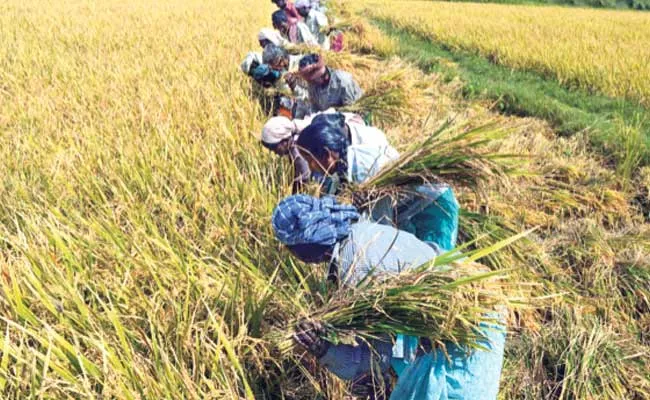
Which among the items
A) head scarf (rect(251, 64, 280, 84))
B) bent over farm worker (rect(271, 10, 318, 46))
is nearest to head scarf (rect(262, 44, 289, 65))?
head scarf (rect(251, 64, 280, 84))

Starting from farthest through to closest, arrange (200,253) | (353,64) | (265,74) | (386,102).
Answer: (353,64)
(265,74)
(386,102)
(200,253)

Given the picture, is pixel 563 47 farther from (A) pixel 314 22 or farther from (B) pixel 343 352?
(B) pixel 343 352

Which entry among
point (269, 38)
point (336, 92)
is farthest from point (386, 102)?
point (269, 38)

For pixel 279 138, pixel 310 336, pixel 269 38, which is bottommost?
pixel 310 336

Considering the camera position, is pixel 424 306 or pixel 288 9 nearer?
pixel 424 306

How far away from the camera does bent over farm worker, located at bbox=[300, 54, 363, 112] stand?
10.2ft

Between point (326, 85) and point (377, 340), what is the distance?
2.34 m

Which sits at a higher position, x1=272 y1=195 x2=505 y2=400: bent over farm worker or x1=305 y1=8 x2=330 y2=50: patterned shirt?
x1=305 y1=8 x2=330 y2=50: patterned shirt

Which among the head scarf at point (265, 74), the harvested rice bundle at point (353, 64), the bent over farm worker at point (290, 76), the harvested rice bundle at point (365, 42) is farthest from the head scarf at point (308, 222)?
the harvested rice bundle at point (365, 42)

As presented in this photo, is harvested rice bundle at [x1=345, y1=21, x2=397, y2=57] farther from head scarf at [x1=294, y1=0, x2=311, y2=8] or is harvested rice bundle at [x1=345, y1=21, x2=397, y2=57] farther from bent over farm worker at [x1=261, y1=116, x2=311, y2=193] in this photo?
bent over farm worker at [x1=261, y1=116, x2=311, y2=193]

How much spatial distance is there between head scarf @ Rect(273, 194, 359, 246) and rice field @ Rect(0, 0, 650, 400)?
200 millimetres

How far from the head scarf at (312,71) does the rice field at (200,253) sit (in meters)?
0.44

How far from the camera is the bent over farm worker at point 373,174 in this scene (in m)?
1.72

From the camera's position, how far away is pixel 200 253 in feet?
5.32
